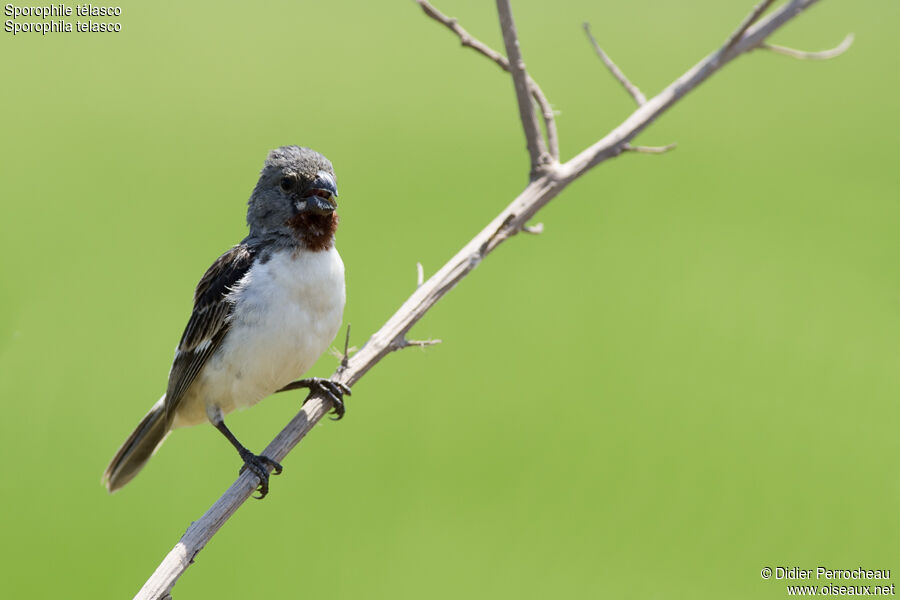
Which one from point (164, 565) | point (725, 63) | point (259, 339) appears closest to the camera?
point (164, 565)

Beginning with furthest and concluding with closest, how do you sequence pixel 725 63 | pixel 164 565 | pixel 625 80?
pixel 625 80, pixel 725 63, pixel 164 565

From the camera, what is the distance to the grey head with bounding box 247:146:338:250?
3.41 metres

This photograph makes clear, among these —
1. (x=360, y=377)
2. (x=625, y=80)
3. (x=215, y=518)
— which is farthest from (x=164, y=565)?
(x=625, y=80)

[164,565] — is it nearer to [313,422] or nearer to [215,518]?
[215,518]

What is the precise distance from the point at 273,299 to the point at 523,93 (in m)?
1.38

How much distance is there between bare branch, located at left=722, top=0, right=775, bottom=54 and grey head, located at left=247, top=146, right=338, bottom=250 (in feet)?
5.83

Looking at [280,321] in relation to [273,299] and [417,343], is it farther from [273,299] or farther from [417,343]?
[417,343]

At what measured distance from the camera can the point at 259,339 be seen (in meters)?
3.46

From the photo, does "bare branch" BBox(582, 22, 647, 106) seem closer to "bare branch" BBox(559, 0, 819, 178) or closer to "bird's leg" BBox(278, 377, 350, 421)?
"bare branch" BBox(559, 0, 819, 178)

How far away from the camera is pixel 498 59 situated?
12.6ft

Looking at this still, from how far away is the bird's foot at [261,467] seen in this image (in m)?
3.38

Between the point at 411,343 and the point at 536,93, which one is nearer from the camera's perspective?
the point at 411,343

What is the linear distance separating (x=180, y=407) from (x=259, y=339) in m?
0.62

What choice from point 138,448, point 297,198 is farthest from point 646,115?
point 138,448
